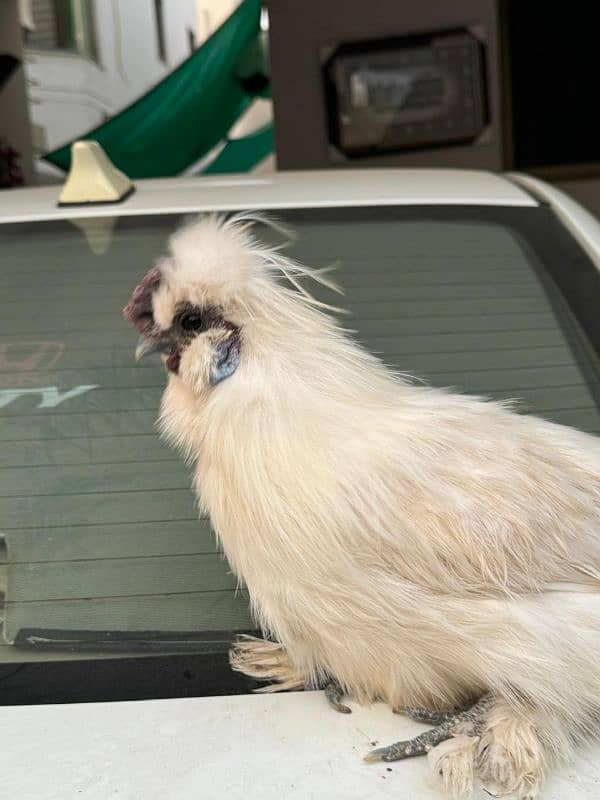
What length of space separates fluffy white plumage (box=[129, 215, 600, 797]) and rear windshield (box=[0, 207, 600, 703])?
19 cm

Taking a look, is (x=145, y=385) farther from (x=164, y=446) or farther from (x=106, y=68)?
(x=106, y=68)

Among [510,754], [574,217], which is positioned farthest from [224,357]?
[574,217]

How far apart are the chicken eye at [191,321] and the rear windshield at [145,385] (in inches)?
13.7

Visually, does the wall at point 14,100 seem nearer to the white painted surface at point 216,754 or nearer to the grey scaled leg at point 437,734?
the white painted surface at point 216,754

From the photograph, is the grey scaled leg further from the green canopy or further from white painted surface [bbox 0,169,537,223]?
the green canopy

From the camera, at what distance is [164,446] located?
5.05ft

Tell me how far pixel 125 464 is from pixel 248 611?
0.38 meters

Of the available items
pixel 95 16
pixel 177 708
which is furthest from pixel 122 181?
pixel 95 16

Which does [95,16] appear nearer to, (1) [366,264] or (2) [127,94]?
(2) [127,94]

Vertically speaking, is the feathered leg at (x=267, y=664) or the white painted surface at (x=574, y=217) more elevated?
the white painted surface at (x=574, y=217)

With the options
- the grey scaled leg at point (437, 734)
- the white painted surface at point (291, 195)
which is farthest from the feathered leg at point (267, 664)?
the white painted surface at point (291, 195)

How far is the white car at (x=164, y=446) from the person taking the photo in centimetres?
101

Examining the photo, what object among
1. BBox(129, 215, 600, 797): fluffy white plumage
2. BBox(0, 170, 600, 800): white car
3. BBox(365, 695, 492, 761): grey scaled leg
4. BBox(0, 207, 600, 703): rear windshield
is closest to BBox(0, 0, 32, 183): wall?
BBox(0, 170, 600, 800): white car

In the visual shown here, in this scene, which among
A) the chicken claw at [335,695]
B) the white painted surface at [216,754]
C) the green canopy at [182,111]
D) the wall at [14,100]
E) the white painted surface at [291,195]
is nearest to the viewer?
the white painted surface at [216,754]
